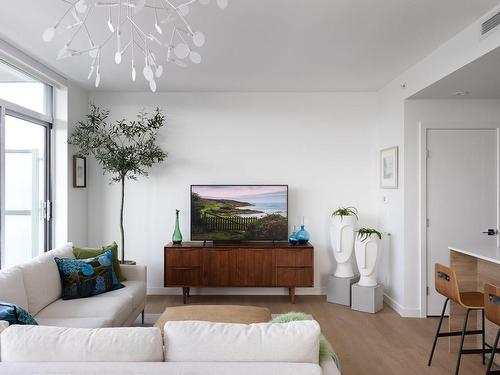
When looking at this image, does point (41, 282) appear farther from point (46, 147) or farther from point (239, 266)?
point (239, 266)

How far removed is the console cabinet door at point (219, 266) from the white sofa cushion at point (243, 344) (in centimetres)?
309

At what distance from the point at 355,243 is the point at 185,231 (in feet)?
7.20

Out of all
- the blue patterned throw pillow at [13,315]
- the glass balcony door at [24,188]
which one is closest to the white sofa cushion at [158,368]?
the blue patterned throw pillow at [13,315]

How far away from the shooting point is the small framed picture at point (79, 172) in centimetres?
481

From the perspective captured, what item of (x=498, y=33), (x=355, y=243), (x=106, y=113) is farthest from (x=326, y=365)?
(x=106, y=113)

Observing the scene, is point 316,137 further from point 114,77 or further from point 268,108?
point 114,77

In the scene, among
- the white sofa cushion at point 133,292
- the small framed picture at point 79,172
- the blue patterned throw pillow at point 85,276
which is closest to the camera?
the blue patterned throw pillow at point 85,276

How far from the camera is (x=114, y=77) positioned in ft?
14.8

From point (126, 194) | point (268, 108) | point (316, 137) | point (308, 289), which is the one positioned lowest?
point (308, 289)

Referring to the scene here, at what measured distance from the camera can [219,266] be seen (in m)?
4.74

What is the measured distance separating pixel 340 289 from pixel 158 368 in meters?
3.58

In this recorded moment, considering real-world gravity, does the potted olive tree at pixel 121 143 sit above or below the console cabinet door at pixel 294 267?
above

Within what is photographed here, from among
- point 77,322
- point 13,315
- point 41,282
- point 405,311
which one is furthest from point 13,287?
point 405,311

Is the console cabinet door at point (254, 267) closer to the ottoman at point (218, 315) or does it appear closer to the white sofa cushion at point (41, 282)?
the ottoman at point (218, 315)
